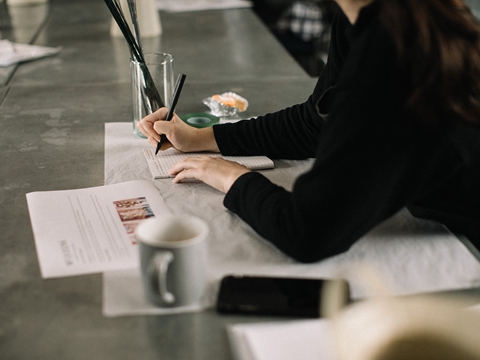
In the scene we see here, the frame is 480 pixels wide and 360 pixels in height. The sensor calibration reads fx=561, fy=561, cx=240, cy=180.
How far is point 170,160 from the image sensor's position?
3.76 feet

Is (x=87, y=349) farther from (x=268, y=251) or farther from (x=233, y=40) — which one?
(x=233, y=40)

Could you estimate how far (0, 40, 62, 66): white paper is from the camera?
1.84 m

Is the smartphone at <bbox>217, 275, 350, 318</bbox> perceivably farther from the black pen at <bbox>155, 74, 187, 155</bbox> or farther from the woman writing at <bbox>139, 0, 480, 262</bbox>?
the black pen at <bbox>155, 74, 187, 155</bbox>

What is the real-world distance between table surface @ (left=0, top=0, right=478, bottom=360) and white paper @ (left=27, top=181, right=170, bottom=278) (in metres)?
0.02

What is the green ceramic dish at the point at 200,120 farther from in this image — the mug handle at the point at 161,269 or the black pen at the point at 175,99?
the mug handle at the point at 161,269

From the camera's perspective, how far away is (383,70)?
0.75 metres

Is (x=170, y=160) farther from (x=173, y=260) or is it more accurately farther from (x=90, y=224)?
(x=173, y=260)

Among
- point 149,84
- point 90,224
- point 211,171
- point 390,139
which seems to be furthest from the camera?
point 149,84

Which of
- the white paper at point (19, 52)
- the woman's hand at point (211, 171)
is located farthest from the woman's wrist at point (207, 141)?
the white paper at point (19, 52)

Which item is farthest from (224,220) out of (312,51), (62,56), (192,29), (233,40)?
(312,51)

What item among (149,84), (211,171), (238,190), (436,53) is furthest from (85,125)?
(436,53)

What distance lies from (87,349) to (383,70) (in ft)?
1.68

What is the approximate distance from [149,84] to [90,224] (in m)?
0.47

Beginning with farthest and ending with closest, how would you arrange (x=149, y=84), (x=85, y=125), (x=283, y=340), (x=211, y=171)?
(x=85, y=125), (x=149, y=84), (x=211, y=171), (x=283, y=340)
